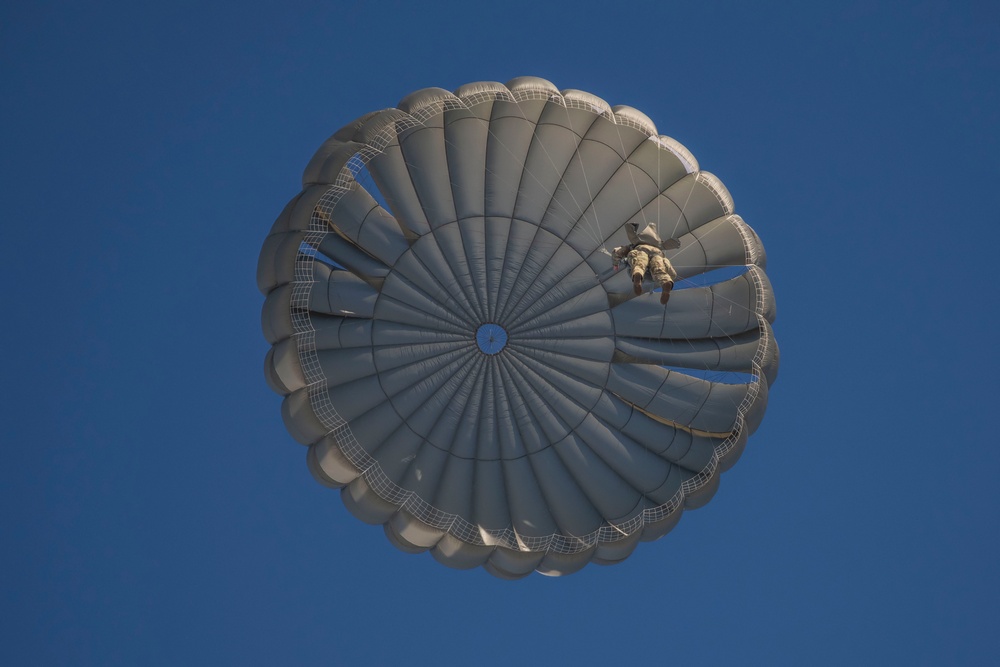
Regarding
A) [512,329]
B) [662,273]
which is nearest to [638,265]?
[662,273]

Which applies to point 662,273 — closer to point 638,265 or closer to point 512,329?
point 638,265

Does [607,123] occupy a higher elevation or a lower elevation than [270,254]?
higher

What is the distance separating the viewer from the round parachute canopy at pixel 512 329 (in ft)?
111

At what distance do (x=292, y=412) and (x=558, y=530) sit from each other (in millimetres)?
7611

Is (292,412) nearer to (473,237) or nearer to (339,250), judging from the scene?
(339,250)

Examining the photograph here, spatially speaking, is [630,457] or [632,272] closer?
[632,272]

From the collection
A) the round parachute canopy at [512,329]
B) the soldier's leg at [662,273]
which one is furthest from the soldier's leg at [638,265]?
the round parachute canopy at [512,329]

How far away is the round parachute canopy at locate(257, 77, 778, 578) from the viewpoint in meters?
34.0

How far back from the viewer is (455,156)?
3422 centimetres

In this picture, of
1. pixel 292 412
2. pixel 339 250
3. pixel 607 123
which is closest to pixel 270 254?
pixel 339 250

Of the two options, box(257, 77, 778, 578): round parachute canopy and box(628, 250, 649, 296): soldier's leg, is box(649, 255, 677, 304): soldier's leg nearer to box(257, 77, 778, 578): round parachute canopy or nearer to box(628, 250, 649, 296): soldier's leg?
box(628, 250, 649, 296): soldier's leg

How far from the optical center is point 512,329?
3466 centimetres

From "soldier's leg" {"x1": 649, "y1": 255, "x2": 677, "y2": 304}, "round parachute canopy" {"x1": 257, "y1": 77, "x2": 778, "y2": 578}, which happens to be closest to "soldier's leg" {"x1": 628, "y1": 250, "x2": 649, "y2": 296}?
"soldier's leg" {"x1": 649, "y1": 255, "x2": 677, "y2": 304}

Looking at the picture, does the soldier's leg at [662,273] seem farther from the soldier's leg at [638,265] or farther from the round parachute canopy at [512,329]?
the round parachute canopy at [512,329]
